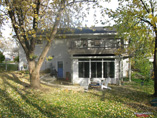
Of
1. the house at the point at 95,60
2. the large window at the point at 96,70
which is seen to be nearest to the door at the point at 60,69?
the house at the point at 95,60

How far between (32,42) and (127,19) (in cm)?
732

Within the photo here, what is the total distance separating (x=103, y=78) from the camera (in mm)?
15633

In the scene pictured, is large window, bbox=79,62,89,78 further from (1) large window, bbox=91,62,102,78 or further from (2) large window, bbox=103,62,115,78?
(2) large window, bbox=103,62,115,78

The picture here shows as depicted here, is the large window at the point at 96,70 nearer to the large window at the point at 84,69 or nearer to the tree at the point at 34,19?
the large window at the point at 84,69

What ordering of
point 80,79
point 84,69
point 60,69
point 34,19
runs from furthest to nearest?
1. point 60,69
2. point 84,69
3. point 80,79
4. point 34,19

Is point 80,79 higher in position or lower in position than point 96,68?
lower

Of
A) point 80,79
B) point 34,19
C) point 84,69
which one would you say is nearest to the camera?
point 34,19

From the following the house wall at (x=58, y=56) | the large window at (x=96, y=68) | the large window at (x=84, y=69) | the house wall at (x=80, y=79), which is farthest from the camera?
the house wall at (x=58, y=56)

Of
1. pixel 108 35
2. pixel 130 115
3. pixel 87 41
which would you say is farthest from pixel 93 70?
pixel 130 115

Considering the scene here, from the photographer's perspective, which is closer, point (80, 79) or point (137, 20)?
point (137, 20)

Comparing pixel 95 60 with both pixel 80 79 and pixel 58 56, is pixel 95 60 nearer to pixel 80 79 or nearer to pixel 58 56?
pixel 80 79

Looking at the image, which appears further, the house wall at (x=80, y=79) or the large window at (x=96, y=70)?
the large window at (x=96, y=70)

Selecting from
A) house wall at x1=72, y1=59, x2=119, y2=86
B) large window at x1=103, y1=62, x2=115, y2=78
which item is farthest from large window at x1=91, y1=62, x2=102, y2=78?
large window at x1=103, y1=62, x2=115, y2=78

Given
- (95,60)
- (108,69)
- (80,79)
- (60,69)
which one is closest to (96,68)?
(95,60)
